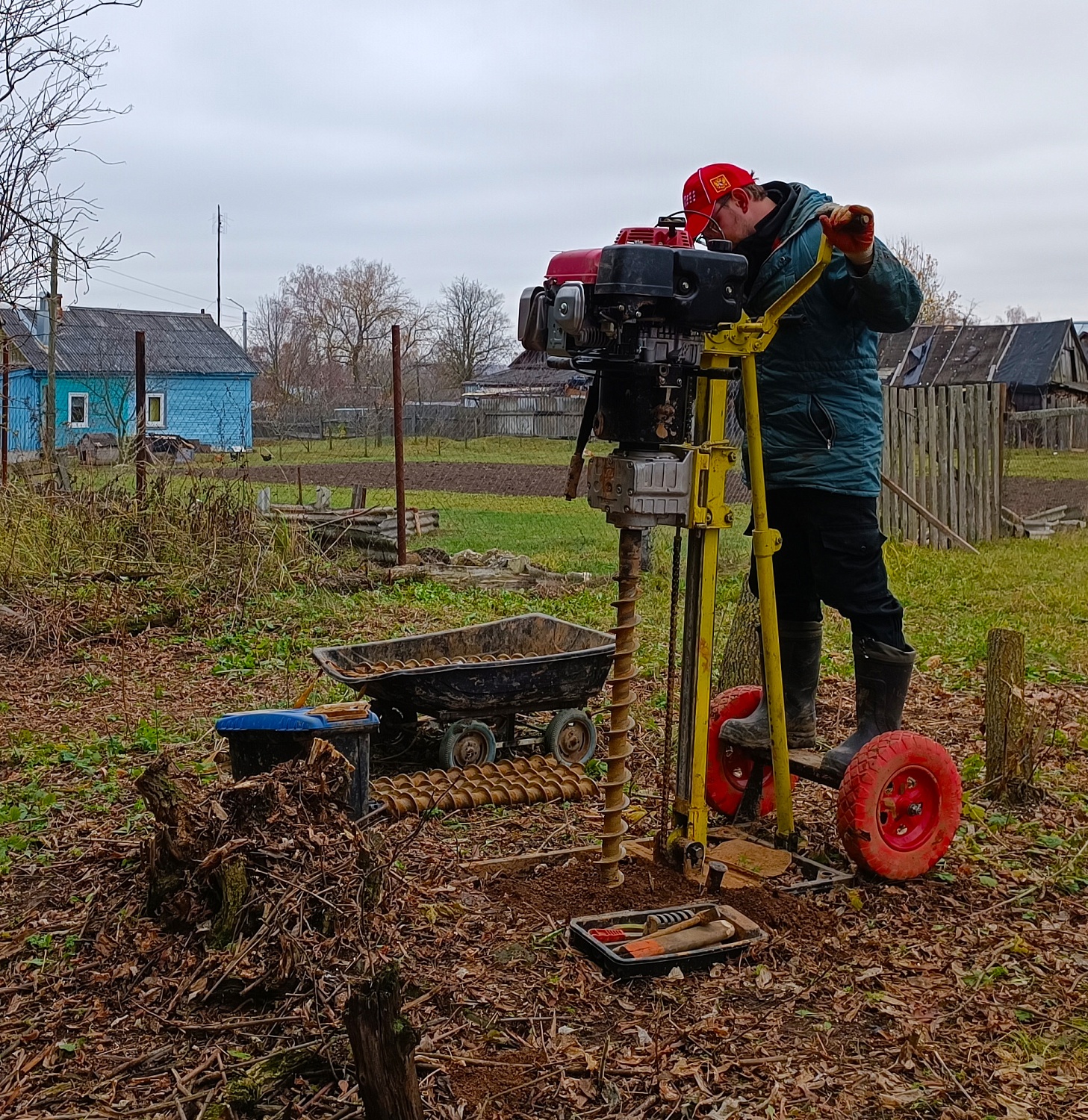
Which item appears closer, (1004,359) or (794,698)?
(794,698)

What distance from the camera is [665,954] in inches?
126

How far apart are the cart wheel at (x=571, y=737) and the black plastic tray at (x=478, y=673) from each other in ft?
0.28

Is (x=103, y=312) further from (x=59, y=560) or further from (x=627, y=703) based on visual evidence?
(x=627, y=703)

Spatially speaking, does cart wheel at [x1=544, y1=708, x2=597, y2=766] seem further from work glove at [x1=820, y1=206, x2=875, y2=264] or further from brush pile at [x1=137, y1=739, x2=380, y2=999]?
work glove at [x1=820, y1=206, x2=875, y2=264]

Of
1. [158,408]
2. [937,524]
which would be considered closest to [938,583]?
[937,524]

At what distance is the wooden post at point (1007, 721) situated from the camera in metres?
4.67

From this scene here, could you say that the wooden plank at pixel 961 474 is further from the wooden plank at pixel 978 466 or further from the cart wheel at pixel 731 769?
the cart wheel at pixel 731 769

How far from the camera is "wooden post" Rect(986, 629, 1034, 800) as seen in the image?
4672 mm

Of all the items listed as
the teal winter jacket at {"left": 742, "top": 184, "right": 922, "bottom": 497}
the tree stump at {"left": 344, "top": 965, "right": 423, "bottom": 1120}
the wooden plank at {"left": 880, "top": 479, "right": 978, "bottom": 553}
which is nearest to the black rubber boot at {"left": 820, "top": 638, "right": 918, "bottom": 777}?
the teal winter jacket at {"left": 742, "top": 184, "right": 922, "bottom": 497}

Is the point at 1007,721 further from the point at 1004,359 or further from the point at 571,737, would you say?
the point at 1004,359

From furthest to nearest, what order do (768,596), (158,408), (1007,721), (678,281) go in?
1. (158,408)
2. (1007,721)
3. (768,596)
4. (678,281)

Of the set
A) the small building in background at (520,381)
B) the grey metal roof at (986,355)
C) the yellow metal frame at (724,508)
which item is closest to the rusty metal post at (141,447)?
the yellow metal frame at (724,508)

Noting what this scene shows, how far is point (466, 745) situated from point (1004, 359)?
41.7 meters

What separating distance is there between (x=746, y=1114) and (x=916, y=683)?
4.53m
